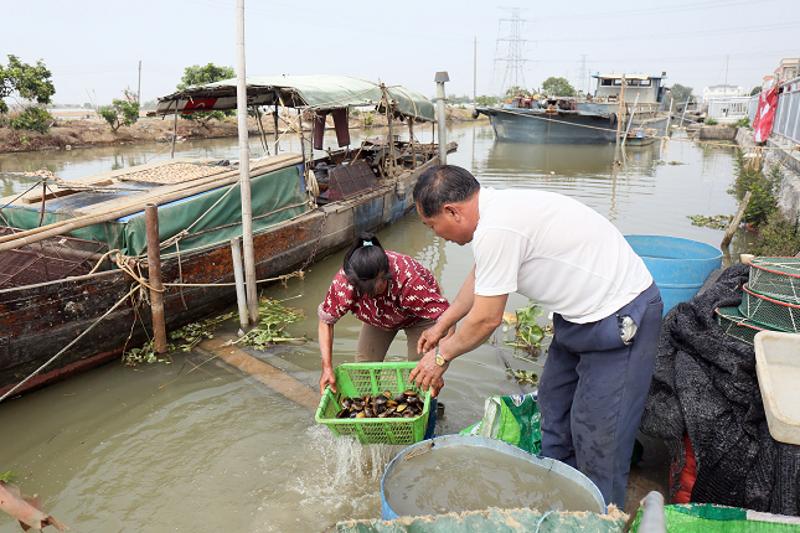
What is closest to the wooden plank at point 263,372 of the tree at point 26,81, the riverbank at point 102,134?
the riverbank at point 102,134

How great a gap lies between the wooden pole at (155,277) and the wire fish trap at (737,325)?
4.62m

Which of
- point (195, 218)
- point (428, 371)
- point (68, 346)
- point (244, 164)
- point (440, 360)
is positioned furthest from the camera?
point (195, 218)

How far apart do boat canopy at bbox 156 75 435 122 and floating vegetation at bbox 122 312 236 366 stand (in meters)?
3.16

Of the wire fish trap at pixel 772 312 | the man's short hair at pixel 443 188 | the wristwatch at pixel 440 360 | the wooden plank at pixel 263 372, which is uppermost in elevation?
the man's short hair at pixel 443 188

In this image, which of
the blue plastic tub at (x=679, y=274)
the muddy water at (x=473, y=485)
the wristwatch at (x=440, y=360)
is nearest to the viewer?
the muddy water at (x=473, y=485)

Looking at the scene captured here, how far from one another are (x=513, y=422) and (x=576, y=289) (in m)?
1.12

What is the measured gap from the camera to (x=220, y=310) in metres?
6.38

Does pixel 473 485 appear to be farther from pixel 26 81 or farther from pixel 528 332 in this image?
pixel 26 81

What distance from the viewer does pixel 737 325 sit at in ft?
10.1

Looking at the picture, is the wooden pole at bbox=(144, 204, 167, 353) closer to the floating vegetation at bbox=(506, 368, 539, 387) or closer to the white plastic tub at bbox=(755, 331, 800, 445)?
the floating vegetation at bbox=(506, 368, 539, 387)

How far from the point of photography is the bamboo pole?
14.2 feet

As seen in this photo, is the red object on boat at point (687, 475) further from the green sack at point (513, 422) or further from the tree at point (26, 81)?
the tree at point (26, 81)

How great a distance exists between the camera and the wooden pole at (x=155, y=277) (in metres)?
4.95

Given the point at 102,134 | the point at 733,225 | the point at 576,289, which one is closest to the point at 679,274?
the point at 576,289
